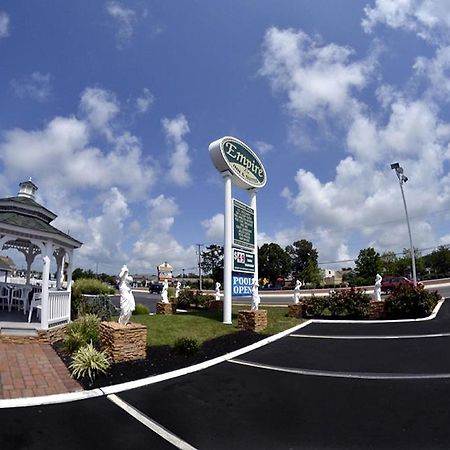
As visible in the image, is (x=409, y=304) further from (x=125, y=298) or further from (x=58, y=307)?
(x=58, y=307)

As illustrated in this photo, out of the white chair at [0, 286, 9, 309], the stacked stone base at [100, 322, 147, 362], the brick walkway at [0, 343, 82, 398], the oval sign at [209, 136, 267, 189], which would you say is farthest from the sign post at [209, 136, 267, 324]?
the white chair at [0, 286, 9, 309]

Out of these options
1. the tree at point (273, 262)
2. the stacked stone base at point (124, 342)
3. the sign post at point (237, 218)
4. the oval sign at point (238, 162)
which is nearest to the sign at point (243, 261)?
the sign post at point (237, 218)

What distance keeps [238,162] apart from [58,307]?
27.3 feet

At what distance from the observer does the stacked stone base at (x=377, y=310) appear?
14666 millimetres

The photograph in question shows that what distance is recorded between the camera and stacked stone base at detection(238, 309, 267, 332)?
11906mm

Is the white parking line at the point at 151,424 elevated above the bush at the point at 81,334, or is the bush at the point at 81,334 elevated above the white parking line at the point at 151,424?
the bush at the point at 81,334

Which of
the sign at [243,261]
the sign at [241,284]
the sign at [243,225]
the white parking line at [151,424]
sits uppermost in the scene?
the sign at [243,225]

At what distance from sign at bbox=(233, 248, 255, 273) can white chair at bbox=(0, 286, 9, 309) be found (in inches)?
367

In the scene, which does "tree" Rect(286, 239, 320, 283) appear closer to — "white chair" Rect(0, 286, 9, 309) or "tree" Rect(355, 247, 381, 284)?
"tree" Rect(355, 247, 381, 284)

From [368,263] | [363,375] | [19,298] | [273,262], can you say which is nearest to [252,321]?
[363,375]

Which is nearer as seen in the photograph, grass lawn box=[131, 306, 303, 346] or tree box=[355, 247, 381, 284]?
grass lawn box=[131, 306, 303, 346]

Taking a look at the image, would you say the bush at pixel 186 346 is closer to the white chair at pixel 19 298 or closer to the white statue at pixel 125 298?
the white statue at pixel 125 298

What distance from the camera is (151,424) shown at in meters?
4.90

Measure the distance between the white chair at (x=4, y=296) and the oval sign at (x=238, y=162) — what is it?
1004cm
